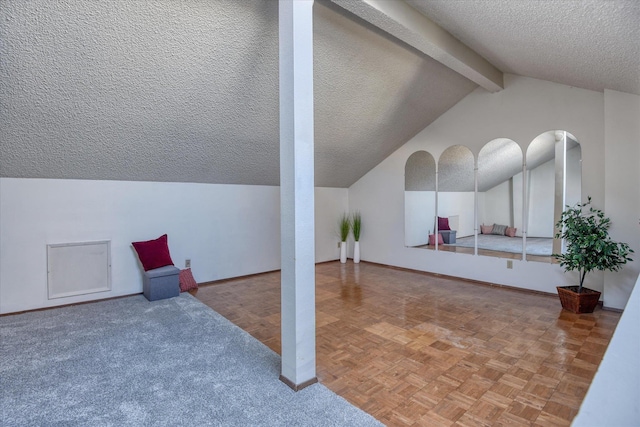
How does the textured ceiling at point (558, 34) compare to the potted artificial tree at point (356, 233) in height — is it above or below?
above

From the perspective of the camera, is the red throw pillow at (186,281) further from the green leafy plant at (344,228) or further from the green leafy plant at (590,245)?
the green leafy plant at (590,245)

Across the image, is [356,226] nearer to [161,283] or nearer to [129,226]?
[161,283]

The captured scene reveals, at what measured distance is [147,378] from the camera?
7.75 feet

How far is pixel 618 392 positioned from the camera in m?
0.63

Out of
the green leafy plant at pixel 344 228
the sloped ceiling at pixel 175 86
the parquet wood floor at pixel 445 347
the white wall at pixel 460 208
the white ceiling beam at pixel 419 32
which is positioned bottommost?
the parquet wood floor at pixel 445 347

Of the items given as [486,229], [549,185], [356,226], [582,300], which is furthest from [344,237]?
[582,300]

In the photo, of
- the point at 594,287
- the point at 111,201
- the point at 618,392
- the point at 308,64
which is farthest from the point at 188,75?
the point at 594,287

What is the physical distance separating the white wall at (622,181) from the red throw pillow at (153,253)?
5389 mm

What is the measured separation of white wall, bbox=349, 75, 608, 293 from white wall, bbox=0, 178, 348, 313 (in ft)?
6.73

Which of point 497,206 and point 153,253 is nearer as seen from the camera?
point 153,253

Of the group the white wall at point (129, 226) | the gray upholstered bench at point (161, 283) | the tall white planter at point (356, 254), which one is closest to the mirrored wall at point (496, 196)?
the tall white planter at point (356, 254)

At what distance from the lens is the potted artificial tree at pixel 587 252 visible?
3547 millimetres

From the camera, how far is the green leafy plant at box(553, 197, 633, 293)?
354 centimetres

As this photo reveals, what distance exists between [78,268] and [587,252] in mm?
5923
